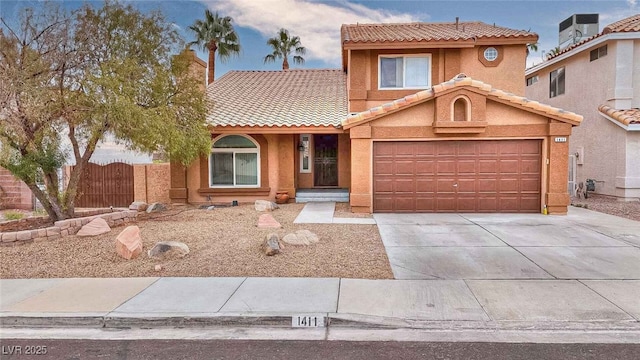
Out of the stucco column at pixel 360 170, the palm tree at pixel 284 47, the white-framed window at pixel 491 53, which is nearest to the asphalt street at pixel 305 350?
the stucco column at pixel 360 170

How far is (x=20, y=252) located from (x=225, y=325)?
593 centimetres

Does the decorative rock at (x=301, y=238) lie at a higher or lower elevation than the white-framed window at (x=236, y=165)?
lower

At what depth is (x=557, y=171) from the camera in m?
12.5

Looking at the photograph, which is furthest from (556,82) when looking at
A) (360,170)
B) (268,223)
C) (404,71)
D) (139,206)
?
(139,206)

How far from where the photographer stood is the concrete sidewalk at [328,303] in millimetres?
4977

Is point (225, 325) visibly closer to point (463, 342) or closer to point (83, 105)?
point (463, 342)

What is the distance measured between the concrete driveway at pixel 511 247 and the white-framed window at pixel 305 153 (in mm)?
5695

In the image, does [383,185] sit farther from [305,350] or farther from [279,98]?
[305,350]

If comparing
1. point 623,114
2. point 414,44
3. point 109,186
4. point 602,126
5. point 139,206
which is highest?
point 414,44

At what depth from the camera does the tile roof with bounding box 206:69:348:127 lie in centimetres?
1445

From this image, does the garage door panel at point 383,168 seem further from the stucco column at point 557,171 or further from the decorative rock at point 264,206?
the stucco column at point 557,171

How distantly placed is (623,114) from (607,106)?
45.7 inches

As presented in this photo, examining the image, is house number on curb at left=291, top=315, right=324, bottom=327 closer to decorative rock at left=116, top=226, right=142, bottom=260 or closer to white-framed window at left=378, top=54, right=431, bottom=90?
decorative rock at left=116, top=226, right=142, bottom=260

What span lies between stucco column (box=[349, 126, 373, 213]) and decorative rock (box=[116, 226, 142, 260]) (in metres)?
6.97
